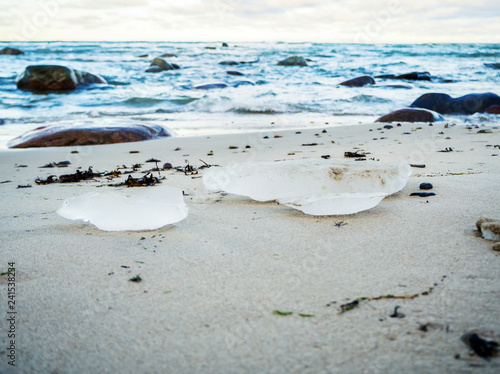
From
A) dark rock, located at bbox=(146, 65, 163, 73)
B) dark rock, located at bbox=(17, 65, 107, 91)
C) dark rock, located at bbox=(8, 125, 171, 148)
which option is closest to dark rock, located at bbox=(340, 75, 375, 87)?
dark rock, located at bbox=(17, 65, 107, 91)

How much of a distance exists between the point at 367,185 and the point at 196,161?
7.04 ft

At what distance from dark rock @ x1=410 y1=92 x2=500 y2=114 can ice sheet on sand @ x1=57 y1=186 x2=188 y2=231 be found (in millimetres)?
8160

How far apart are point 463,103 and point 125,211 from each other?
27.9ft

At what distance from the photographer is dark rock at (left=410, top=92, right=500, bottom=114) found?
841cm

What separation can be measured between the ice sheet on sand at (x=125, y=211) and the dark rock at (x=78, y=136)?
3.99 meters

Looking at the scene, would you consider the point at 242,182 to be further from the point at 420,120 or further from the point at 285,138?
the point at 420,120

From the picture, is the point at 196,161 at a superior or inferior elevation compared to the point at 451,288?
inferior

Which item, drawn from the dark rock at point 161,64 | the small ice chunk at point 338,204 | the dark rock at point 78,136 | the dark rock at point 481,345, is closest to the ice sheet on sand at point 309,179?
the small ice chunk at point 338,204

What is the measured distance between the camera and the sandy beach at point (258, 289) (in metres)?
0.86

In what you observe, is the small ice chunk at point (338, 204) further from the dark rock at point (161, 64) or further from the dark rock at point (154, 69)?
the dark rock at point (161, 64)

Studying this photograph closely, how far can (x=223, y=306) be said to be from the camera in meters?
1.07

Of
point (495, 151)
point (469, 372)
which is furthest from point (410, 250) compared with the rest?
point (495, 151)

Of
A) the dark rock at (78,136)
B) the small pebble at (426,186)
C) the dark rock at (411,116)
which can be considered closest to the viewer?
the small pebble at (426,186)

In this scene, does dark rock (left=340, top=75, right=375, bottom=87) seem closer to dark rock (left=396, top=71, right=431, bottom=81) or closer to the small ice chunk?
dark rock (left=396, top=71, right=431, bottom=81)
